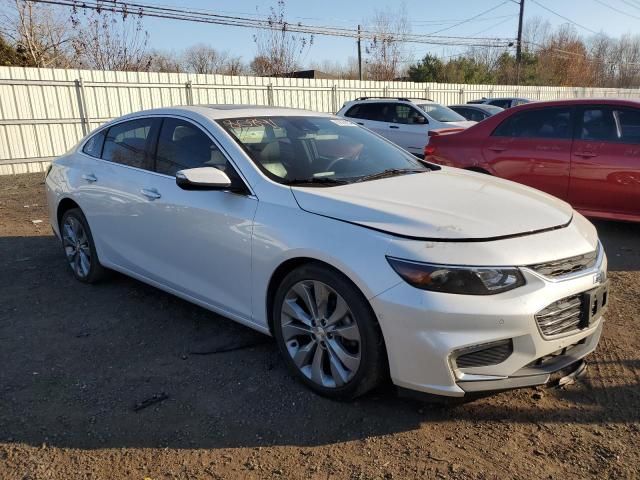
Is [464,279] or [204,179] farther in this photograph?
[204,179]

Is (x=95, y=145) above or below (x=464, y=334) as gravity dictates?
above

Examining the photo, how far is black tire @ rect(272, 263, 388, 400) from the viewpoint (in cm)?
274

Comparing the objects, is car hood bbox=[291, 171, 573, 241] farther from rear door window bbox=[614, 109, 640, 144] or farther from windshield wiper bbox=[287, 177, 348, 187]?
rear door window bbox=[614, 109, 640, 144]

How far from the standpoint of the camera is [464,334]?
99.6 inches

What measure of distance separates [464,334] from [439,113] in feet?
38.5

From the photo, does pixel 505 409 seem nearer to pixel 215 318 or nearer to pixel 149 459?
pixel 149 459

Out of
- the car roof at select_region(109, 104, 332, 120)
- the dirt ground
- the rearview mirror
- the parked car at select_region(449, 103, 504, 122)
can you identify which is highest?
the car roof at select_region(109, 104, 332, 120)

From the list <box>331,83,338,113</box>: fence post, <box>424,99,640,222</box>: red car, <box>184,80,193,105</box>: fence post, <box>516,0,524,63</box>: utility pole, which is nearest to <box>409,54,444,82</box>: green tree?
<box>516,0,524,63</box>: utility pole

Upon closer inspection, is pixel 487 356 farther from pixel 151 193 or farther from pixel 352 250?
pixel 151 193

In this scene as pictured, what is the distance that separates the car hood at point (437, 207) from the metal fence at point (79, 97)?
12013mm

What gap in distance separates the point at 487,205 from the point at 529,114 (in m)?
4.22

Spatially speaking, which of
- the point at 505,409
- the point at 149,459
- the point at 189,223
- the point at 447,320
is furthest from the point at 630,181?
the point at 149,459

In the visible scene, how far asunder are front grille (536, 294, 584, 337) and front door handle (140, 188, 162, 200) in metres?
2.71

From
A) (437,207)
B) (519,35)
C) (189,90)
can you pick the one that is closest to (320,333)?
(437,207)
